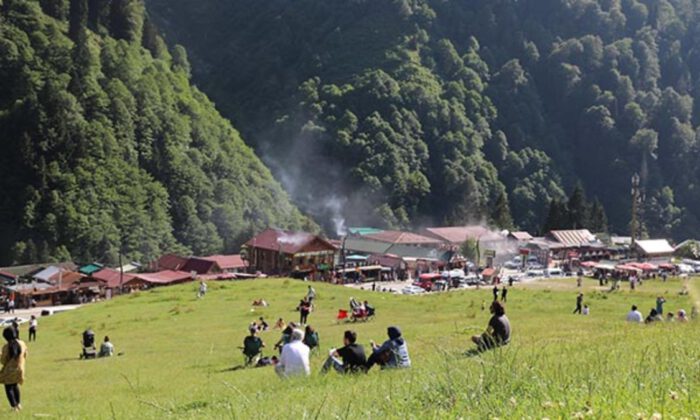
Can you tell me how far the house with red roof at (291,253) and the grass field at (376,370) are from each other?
84.7ft

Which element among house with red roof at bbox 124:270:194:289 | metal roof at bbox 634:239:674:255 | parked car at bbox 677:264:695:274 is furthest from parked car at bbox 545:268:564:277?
house with red roof at bbox 124:270:194:289

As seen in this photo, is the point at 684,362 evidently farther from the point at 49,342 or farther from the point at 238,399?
the point at 49,342

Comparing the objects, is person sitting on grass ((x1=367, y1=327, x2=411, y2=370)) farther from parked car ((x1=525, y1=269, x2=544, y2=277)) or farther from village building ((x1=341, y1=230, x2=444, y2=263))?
village building ((x1=341, y1=230, x2=444, y2=263))

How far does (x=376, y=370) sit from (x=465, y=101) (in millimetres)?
152524

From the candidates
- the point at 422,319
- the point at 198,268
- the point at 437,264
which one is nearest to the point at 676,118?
the point at 437,264

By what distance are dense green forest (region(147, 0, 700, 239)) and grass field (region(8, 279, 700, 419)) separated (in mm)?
87124

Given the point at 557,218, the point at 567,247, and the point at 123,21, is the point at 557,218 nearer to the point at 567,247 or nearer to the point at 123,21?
the point at 567,247

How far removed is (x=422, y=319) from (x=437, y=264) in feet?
177

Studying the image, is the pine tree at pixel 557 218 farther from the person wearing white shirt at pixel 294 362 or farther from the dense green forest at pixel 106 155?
the person wearing white shirt at pixel 294 362

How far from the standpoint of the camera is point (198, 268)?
73.8 m

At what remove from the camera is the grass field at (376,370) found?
6032 millimetres

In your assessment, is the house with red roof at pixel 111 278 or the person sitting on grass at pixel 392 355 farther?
the house with red roof at pixel 111 278

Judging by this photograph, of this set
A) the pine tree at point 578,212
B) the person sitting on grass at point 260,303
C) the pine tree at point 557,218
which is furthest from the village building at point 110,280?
the pine tree at point 578,212

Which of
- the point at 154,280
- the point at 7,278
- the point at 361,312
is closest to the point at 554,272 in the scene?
the point at 154,280
